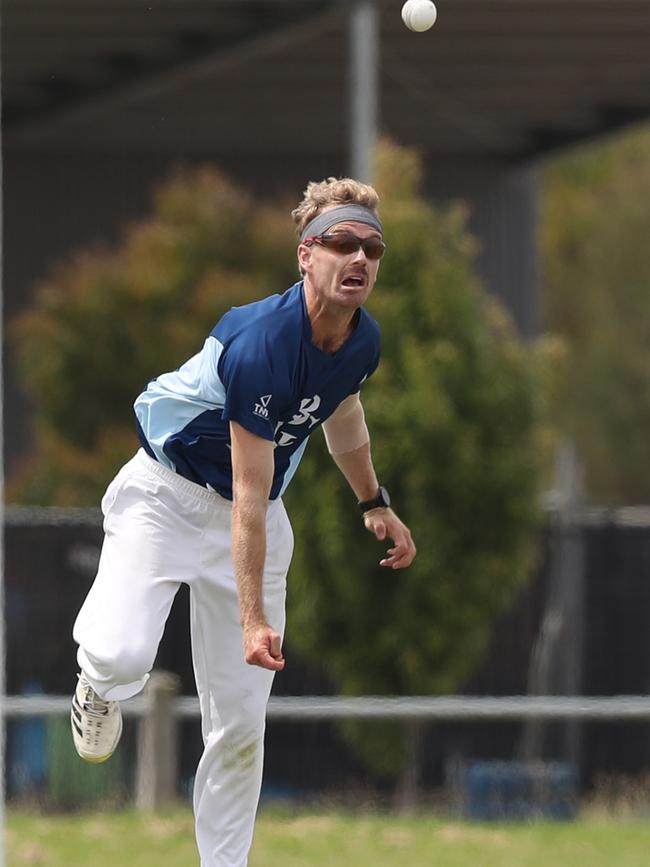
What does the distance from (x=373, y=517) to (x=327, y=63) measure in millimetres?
14429

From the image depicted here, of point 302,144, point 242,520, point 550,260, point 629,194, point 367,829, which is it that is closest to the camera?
point 242,520

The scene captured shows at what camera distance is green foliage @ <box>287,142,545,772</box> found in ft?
40.7

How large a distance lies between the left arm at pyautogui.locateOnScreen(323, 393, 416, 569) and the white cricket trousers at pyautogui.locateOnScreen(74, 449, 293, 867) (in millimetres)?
306

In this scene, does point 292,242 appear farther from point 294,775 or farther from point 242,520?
point 242,520

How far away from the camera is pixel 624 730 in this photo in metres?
15.1

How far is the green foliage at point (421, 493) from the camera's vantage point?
489 inches

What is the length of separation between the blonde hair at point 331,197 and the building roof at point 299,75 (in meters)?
10.3

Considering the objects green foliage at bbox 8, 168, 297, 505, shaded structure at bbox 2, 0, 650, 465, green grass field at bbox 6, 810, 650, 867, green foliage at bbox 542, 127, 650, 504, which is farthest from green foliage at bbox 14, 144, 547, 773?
green foliage at bbox 542, 127, 650, 504

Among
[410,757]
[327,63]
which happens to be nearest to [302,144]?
[327,63]

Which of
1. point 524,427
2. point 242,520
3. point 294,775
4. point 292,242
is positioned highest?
point 292,242

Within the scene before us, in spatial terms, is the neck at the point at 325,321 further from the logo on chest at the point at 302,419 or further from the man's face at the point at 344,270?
the logo on chest at the point at 302,419

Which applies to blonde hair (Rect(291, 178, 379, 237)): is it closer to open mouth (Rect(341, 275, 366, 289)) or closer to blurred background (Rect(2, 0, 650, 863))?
open mouth (Rect(341, 275, 366, 289))

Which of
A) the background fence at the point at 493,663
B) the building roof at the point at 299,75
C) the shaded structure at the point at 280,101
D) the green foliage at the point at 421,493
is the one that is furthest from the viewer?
the shaded structure at the point at 280,101

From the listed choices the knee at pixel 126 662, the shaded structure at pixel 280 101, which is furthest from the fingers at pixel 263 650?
the shaded structure at pixel 280 101
